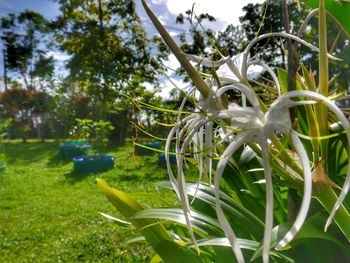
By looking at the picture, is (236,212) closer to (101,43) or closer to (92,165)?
(92,165)

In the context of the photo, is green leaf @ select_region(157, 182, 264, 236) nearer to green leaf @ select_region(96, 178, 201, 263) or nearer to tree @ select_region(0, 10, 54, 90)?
green leaf @ select_region(96, 178, 201, 263)

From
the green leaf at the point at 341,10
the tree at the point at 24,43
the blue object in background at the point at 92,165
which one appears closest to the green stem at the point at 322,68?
the green leaf at the point at 341,10

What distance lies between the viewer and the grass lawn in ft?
6.17

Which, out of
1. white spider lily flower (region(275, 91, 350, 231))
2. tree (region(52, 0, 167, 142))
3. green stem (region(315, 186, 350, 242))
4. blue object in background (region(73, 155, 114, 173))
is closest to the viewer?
white spider lily flower (region(275, 91, 350, 231))

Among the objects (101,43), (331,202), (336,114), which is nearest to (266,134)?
(336,114)

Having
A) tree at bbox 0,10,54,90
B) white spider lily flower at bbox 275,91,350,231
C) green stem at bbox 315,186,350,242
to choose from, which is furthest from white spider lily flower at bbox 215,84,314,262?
tree at bbox 0,10,54,90

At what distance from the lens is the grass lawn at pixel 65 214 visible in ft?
6.17

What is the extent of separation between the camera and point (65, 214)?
8.90ft

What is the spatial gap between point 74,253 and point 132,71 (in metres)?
3.62

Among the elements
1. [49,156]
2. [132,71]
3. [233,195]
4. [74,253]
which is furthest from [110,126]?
[233,195]

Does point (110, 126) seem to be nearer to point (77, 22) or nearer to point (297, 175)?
point (77, 22)

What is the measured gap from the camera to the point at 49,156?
629 centimetres

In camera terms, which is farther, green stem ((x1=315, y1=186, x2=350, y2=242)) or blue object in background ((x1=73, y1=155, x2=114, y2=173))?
blue object in background ((x1=73, y1=155, x2=114, y2=173))

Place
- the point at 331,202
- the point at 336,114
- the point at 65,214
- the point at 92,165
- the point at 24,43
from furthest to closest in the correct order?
1. the point at 24,43
2. the point at 92,165
3. the point at 65,214
4. the point at 331,202
5. the point at 336,114
